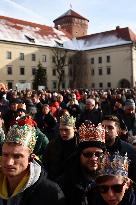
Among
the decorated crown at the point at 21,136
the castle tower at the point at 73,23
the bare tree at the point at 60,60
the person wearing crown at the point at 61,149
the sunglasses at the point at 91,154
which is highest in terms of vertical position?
the castle tower at the point at 73,23

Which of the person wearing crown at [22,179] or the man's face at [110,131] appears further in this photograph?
the man's face at [110,131]

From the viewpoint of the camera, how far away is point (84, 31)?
81.1 m

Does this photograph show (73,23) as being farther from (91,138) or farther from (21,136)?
(21,136)

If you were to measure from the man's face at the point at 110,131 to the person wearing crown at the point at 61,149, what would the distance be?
58cm

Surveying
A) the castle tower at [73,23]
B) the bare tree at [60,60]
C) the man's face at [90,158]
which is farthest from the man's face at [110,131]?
the castle tower at [73,23]

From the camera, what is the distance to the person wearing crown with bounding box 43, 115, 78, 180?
5.07 metres

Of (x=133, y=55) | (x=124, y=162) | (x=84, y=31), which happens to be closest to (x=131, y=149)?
(x=124, y=162)

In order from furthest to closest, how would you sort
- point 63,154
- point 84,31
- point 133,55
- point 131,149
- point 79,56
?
point 84,31 → point 79,56 → point 133,55 → point 63,154 → point 131,149

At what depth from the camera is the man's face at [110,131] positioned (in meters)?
4.85

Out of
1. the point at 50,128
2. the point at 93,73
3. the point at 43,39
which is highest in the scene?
the point at 43,39

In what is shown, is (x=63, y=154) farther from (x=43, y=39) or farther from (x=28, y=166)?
(x=43, y=39)

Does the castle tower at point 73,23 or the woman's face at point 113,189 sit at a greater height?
the castle tower at point 73,23

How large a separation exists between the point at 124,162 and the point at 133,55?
5896cm

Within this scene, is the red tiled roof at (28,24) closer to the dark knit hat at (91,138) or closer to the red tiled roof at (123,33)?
the red tiled roof at (123,33)
